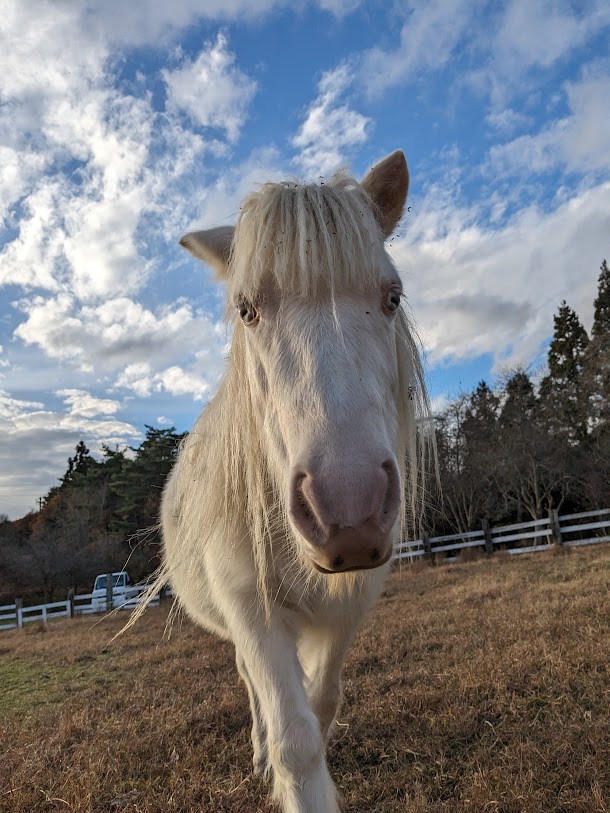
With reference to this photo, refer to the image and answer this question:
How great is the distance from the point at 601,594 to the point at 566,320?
29.9 m

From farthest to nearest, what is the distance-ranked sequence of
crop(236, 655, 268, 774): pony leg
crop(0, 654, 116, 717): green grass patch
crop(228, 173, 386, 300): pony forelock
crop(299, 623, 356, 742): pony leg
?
crop(0, 654, 116, 717): green grass patch
crop(236, 655, 268, 774): pony leg
crop(299, 623, 356, 742): pony leg
crop(228, 173, 386, 300): pony forelock

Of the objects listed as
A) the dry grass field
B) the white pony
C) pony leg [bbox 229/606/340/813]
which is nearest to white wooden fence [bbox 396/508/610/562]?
the dry grass field

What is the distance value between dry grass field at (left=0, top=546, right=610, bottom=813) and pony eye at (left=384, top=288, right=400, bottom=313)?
2123 mm

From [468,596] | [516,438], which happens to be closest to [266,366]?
[468,596]

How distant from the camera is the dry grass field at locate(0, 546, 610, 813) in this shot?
246 cm

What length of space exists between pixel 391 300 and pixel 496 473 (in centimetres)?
2519

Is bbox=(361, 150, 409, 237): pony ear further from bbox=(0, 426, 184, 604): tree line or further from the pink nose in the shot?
bbox=(0, 426, 184, 604): tree line

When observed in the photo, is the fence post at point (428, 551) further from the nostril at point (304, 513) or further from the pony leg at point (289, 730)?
the nostril at point (304, 513)

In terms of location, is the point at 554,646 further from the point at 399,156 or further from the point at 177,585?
the point at 399,156

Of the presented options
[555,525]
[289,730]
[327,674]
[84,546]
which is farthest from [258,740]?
[84,546]

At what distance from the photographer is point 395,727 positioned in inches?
125

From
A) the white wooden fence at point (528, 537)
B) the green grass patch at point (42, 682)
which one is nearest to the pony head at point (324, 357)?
the green grass patch at point (42, 682)

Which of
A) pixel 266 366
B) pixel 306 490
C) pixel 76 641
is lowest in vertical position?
pixel 76 641

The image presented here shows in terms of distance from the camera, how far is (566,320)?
3234 cm
